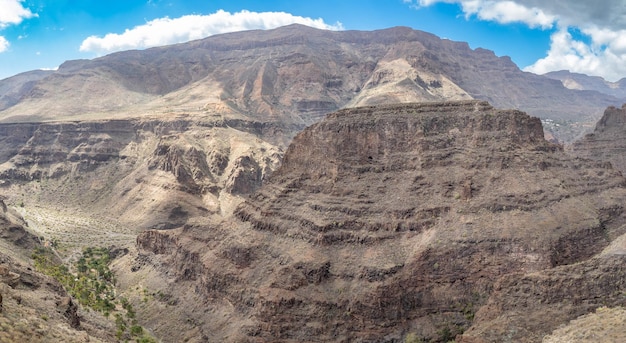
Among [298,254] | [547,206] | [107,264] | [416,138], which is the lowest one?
[107,264]

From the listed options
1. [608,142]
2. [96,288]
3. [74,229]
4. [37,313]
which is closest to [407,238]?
[37,313]

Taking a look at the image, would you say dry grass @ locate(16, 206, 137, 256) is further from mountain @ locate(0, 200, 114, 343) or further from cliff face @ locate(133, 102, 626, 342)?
mountain @ locate(0, 200, 114, 343)

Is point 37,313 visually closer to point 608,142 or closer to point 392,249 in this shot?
point 392,249

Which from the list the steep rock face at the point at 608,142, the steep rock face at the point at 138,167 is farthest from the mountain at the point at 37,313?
the steep rock face at the point at 608,142

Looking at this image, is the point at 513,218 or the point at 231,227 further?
the point at 231,227

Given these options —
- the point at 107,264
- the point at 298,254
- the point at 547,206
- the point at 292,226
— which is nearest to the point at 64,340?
the point at 298,254

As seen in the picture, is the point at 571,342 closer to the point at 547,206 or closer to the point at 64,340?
the point at 547,206
